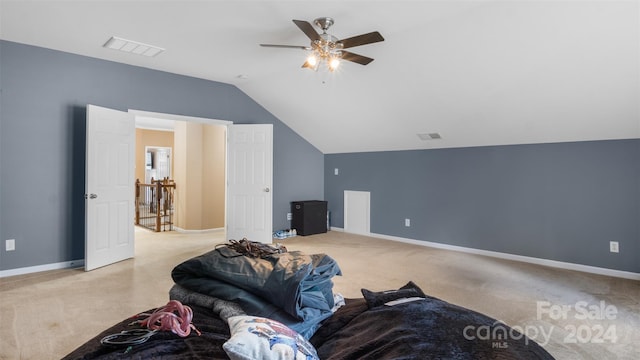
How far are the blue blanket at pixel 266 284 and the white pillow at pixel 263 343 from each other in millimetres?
274

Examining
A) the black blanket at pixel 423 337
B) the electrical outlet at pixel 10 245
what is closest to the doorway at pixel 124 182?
the electrical outlet at pixel 10 245

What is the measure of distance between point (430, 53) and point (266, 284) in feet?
10.8

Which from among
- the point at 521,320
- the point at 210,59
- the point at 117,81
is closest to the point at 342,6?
the point at 210,59

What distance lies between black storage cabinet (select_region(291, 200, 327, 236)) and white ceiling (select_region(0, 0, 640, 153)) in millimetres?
2181

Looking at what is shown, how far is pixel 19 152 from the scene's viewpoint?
4.00 meters

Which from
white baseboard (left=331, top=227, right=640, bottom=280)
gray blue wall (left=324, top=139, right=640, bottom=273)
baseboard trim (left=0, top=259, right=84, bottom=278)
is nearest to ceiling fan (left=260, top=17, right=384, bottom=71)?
gray blue wall (left=324, top=139, right=640, bottom=273)

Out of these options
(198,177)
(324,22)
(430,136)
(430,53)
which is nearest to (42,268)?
(198,177)

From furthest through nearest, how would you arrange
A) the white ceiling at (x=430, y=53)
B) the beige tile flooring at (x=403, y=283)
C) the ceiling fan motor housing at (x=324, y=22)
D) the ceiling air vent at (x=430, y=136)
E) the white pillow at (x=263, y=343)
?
1. the ceiling air vent at (x=430, y=136)
2. the ceiling fan motor housing at (x=324, y=22)
3. the white ceiling at (x=430, y=53)
4. the beige tile flooring at (x=403, y=283)
5. the white pillow at (x=263, y=343)

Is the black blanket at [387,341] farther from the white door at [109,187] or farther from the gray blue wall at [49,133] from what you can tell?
the gray blue wall at [49,133]

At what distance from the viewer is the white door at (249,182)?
577cm

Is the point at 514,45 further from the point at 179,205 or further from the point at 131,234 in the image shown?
the point at 179,205

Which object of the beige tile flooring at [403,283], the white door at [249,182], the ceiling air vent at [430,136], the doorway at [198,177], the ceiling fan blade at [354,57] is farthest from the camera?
the doorway at [198,177]

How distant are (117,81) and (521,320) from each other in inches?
214

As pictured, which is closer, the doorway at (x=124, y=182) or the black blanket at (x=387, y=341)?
the black blanket at (x=387, y=341)
